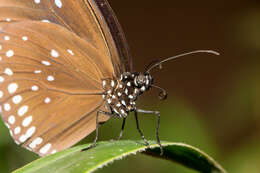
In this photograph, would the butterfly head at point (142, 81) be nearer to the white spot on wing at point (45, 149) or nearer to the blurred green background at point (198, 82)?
the white spot on wing at point (45, 149)

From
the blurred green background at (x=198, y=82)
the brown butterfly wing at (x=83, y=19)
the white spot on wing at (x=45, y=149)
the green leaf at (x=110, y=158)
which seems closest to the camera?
the green leaf at (x=110, y=158)

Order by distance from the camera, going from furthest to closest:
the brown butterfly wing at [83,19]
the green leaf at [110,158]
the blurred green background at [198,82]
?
1. the blurred green background at [198,82]
2. the brown butterfly wing at [83,19]
3. the green leaf at [110,158]

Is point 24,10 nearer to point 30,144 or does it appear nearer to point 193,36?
point 30,144

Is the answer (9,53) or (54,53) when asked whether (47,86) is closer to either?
(54,53)

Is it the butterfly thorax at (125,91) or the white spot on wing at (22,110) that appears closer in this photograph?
the butterfly thorax at (125,91)

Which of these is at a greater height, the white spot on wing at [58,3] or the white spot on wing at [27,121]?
the white spot on wing at [58,3]

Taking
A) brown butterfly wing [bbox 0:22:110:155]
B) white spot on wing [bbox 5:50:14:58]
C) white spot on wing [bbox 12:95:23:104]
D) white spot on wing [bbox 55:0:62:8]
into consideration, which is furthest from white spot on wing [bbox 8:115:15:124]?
white spot on wing [bbox 55:0:62:8]

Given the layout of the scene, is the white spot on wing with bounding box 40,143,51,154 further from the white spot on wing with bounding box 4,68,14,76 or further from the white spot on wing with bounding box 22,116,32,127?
the white spot on wing with bounding box 4,68,14,76

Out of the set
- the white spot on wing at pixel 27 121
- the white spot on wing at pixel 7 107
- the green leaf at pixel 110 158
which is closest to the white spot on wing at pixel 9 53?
the white spot on wing at pixel 7 107

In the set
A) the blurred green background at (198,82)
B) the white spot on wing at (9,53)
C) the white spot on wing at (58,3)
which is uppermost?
the white spot on wing at (58,3)

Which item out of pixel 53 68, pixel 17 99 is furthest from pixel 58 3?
pixel 17 99
